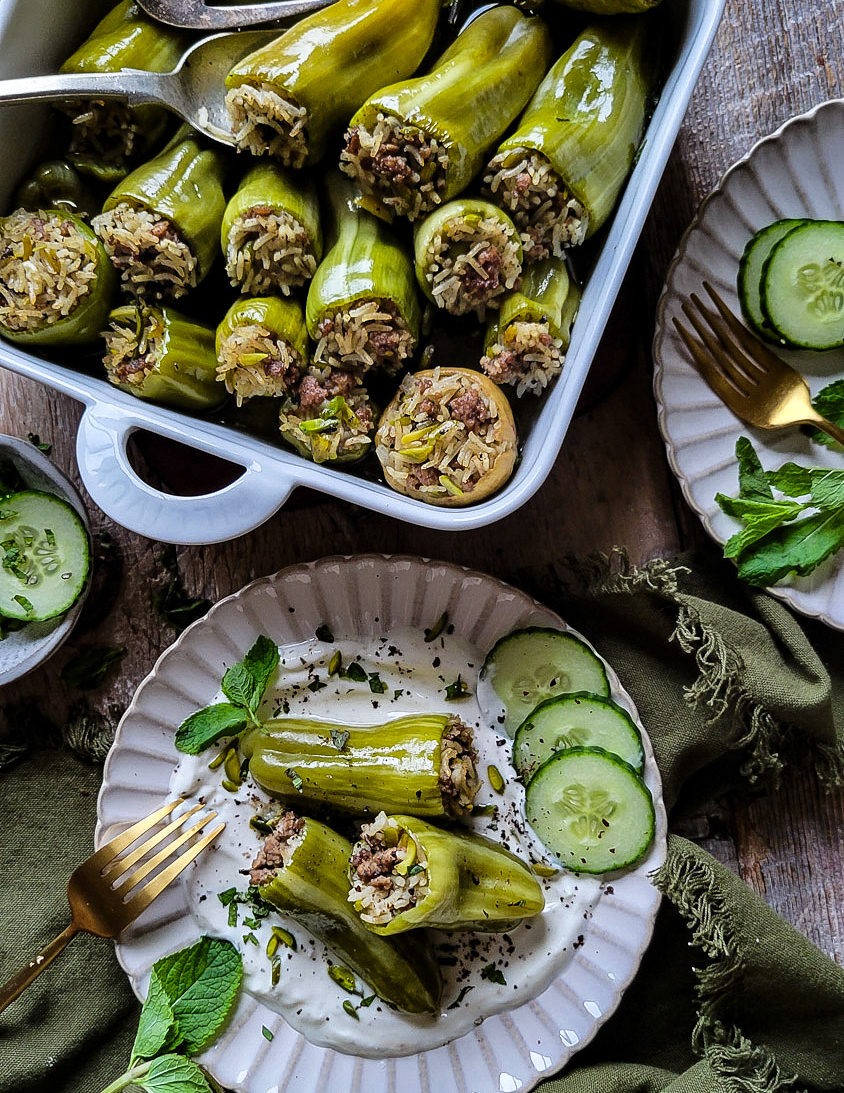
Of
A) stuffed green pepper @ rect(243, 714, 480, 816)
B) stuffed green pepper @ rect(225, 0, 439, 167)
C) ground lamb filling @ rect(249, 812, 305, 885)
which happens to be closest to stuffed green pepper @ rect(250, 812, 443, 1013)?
ground lamb filling @ rect(249, 812, 305, 885)

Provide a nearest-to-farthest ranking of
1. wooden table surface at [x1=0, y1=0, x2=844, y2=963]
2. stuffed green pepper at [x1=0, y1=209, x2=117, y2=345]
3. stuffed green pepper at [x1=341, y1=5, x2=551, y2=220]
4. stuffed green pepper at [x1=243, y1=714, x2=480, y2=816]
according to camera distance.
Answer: stuffed green pepper at [x1=341, y1=5, x2=551, y2=220]
stuffed green pepper at [x1=0, y1=209, x2=117, y2=345]
stuffed green pepper at [x1=243, y1=714, x2=480, y2=816]
wooden table surface at [x1=0, y1=0, x2=844, y2=963]

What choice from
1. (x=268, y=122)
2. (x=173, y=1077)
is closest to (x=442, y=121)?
(x=268, y=122)

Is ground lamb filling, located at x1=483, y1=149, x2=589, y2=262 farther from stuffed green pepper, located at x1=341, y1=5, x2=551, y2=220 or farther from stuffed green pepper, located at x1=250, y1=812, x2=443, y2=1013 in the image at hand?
stuffed green pepper, located at x1=250, y1=812, x2=443, y2=1013

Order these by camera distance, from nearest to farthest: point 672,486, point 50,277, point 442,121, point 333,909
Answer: point 442,121
point 50,277
point 333,909
point 672,486

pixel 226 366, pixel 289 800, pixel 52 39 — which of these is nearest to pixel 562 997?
pixel 289 800

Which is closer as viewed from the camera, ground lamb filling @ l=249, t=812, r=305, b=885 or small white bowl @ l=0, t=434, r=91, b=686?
ground lamb filling @ l=249, t=812, r=305, b=885

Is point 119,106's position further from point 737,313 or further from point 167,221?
point 737,313

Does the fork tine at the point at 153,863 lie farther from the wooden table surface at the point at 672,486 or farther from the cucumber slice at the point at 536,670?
the cucumber slice at the point at 536,670

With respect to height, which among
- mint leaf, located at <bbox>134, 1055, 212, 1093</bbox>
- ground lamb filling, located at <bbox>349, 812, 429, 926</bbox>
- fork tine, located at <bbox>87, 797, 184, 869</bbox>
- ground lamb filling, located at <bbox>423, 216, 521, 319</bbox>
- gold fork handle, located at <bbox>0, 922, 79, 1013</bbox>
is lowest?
mint leaf, located at <bbox>134, 1055, 212, 1093</bbox>
